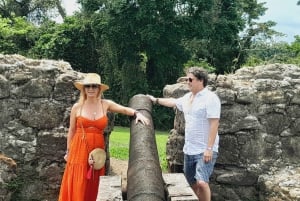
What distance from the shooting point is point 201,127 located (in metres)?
6.59

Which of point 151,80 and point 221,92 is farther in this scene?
point 151,80

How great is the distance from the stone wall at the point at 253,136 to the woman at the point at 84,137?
220 centimetres

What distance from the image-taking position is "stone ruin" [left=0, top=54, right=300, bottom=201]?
8430mm

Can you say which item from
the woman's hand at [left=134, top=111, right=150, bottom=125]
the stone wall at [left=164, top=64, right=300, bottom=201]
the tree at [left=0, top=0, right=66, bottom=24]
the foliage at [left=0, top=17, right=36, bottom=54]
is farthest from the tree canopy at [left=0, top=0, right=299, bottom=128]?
the woman's hand at [left=134, top=111, right=150, bottom=125]

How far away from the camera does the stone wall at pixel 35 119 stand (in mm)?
8422

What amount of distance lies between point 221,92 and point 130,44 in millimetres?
21083

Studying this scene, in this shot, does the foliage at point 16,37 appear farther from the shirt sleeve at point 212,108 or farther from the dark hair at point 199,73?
the shirt sleeve at point 212,108

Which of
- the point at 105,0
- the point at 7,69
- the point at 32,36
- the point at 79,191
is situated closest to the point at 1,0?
the point at 32,36

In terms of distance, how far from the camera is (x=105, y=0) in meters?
29.9

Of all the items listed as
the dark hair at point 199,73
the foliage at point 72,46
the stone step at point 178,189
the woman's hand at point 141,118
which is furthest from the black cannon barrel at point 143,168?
the foliage at point 72,46

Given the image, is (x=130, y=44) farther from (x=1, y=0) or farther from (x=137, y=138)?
(x=137, y=138)

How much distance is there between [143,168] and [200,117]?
136cm

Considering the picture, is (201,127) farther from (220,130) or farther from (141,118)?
(220,130)

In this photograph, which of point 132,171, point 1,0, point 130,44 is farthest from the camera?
point 1,0
